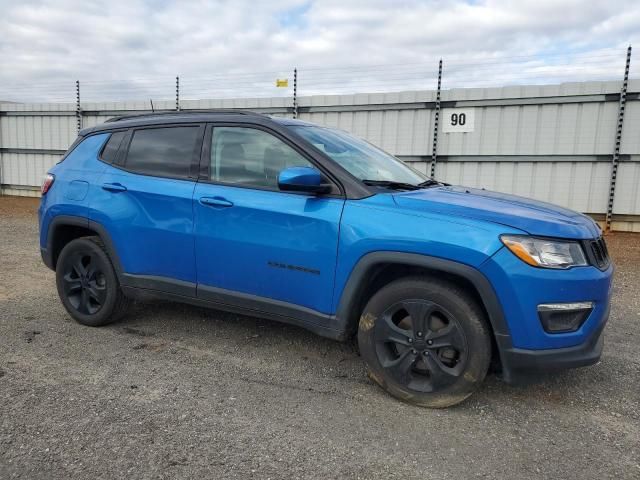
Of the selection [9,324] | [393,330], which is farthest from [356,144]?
[9,324]

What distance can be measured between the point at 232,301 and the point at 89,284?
1530 mm

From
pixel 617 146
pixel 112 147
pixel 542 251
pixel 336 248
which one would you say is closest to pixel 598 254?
pixel 542 251

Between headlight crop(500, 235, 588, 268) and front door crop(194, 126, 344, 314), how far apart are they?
1.01 metres

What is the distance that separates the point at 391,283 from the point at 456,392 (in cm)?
72

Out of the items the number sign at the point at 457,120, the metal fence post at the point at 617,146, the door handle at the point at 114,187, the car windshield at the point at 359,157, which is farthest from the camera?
the number sign at the point at 457,120

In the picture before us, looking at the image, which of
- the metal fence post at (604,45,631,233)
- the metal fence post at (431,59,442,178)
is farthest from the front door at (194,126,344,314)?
the metal fence post at (604,45,631,233)

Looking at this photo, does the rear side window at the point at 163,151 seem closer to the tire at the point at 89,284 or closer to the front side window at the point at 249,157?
the front side window at the point at 249,157

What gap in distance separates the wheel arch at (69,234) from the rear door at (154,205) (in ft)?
0.24

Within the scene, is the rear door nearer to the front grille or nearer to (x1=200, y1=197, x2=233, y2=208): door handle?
(x1=200, y1=197, x2=233, y2=208): door handle

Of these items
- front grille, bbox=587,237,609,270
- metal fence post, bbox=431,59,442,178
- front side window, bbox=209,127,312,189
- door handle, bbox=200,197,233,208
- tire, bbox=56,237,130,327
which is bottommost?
tire, bbox=56,237,130,327

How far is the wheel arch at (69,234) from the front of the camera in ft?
13.4

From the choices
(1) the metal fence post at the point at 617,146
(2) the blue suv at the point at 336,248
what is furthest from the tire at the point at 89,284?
(1) the metal fence post at the point at 617,146

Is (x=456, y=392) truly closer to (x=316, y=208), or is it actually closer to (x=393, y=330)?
(x=393, y=330)

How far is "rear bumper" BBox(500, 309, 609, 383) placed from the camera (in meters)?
2.75
